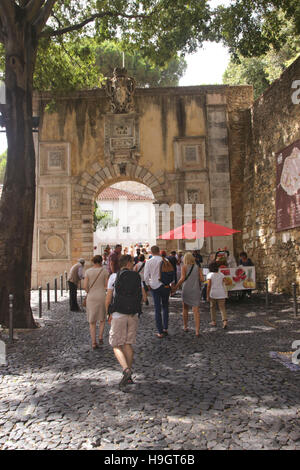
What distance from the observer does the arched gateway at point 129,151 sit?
16.6 metres

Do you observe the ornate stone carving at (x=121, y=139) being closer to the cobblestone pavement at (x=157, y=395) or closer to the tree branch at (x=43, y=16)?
the tree branch at (x=43, y=16)

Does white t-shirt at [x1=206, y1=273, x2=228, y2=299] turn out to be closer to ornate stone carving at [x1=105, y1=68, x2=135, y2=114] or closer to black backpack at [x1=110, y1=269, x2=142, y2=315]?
black backpack at [x1=110, y1=269, x2=142, y2=315]

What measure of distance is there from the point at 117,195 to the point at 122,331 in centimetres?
3588

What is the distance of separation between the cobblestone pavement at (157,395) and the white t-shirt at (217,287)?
79 centimetres

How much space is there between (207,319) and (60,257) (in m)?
9.01

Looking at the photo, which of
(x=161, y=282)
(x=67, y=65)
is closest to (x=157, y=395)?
(x=161, y=282)

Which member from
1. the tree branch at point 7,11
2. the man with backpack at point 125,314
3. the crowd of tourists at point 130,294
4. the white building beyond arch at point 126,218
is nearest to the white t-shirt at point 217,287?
the crowd of tourists at point 130,294

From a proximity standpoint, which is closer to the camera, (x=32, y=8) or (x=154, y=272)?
(x=154, y=272)

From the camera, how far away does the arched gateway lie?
16641mm

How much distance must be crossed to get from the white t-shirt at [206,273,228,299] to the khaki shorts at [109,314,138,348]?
3314 millimetres

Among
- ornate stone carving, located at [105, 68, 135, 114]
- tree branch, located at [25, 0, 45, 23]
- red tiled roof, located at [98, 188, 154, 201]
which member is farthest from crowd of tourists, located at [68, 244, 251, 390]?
red tiled roof, located at [98, 188, 154, 201]

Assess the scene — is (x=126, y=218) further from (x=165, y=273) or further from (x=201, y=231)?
(x=165, y=273)

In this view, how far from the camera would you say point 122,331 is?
470 centimetres
